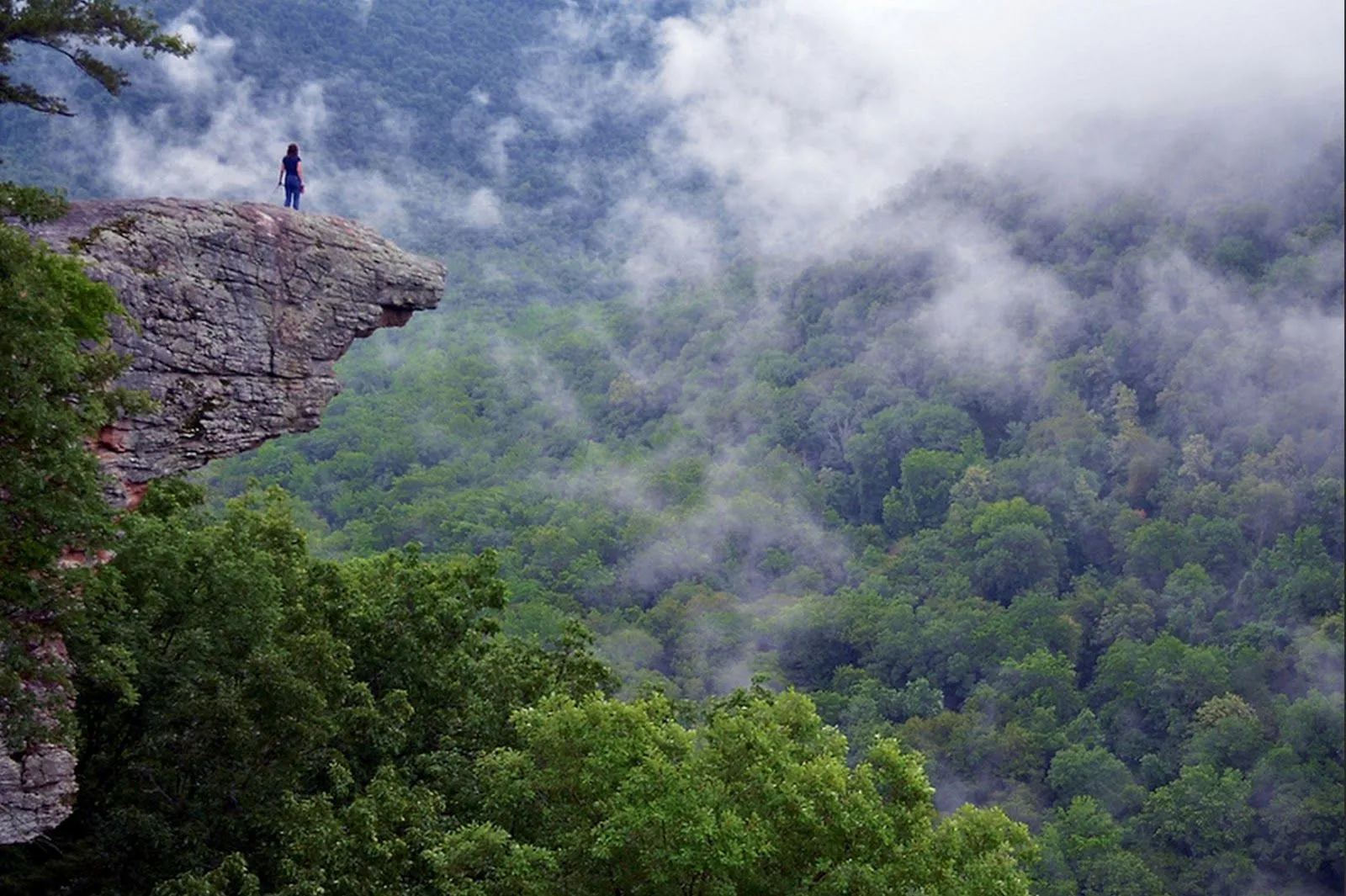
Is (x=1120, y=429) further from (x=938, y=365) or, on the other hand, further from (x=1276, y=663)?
(x=1276, y=663)

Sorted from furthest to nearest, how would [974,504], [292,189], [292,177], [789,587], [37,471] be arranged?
[974,504] → [789,587] → [292,177] → [292,189] → [37,471]

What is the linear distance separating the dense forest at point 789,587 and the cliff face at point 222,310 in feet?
5.00

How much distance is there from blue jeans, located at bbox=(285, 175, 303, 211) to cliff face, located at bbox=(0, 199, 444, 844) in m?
2.68

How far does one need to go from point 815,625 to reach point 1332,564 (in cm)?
3625

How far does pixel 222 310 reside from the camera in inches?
691

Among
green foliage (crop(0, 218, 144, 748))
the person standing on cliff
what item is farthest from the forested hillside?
green foliage (crop(0, 218, 144, 748))

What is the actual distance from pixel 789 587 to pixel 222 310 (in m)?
110

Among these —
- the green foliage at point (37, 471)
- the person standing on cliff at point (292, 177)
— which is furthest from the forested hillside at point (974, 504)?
the green foliage at point (37, 471)

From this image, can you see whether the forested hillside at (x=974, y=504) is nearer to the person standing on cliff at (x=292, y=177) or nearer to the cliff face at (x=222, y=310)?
the person standing on cliff at (x=292, y=177)

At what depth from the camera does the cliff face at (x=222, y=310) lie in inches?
653

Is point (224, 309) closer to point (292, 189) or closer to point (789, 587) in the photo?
point (292, 189)

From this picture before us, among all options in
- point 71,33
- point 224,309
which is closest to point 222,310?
point 224,309

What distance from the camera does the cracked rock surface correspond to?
1659 cm

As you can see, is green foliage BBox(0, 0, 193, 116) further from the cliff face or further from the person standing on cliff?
the person standing on cliff
